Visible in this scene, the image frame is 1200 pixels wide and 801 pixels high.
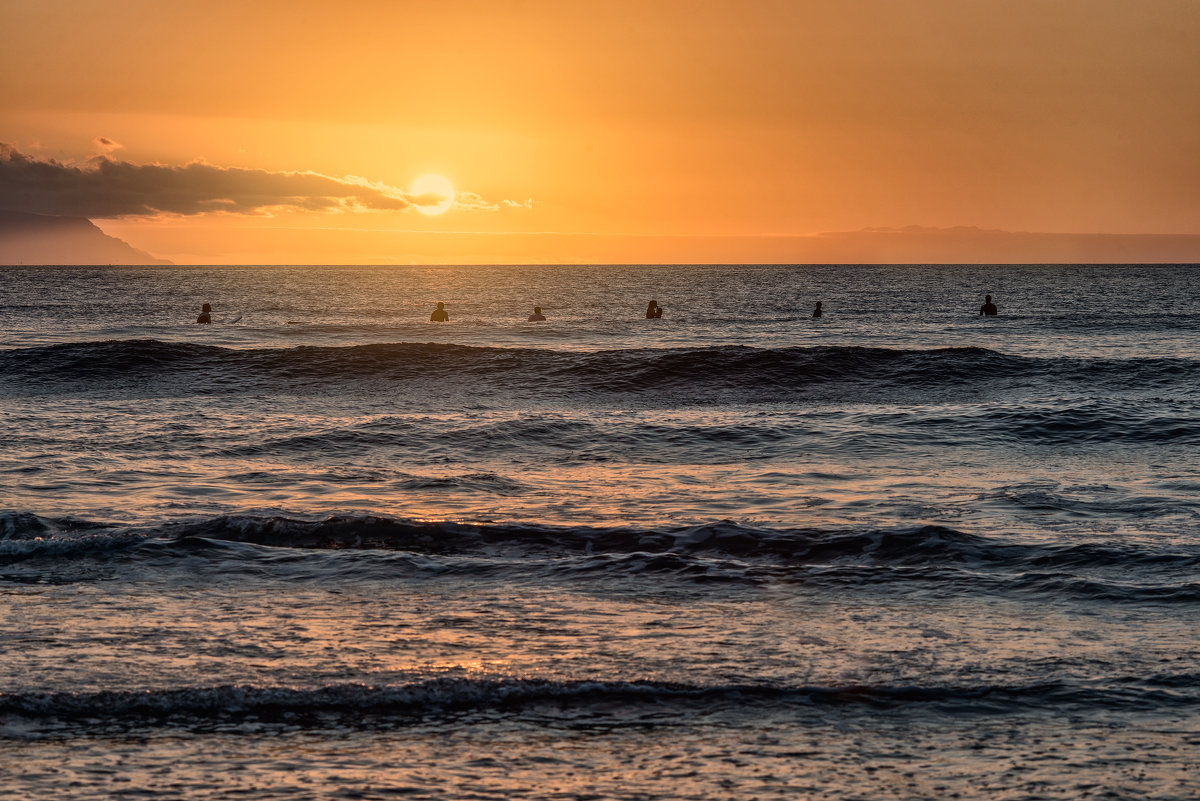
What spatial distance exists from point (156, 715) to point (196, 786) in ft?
3.65

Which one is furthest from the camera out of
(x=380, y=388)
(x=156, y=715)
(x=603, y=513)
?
(x=380, y=388)

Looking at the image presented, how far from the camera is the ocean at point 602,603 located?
5.63 meters

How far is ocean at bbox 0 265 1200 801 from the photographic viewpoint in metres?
5.63

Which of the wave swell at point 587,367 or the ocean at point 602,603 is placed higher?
the wave swell at point 587,367

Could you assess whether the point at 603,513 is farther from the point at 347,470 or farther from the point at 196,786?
the point at 196,786

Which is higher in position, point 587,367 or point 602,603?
point 587,367

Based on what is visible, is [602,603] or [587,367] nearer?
[602,603]

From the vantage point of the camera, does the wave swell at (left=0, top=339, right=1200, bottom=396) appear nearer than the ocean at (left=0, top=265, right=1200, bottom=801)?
No

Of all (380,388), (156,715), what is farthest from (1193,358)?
(156,715)

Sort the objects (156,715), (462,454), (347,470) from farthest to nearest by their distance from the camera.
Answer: (462,454) → (347,470) → (156,715)

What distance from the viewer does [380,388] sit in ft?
89.7

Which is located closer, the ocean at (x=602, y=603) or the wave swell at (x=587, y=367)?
the ocean at (x=602, y=603)

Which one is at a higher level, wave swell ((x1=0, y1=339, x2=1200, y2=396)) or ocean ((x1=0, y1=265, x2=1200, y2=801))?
wave swell ((x1=0, y1=339, x2=1200, y2=396))

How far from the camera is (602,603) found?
28.4ft
